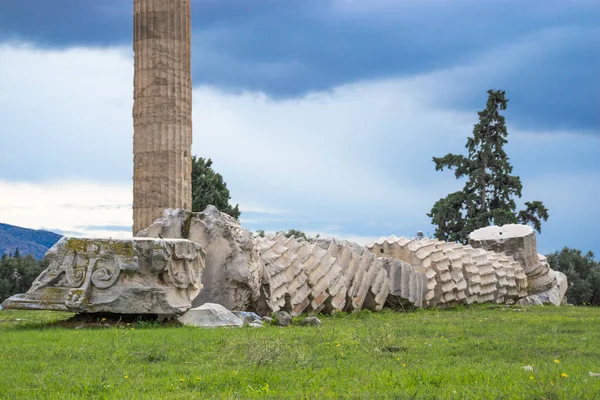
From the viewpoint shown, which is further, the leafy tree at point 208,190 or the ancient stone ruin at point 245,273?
the leafy tree at point 208,190

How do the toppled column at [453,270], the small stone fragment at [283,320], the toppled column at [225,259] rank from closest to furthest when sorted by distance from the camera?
the small stone fragment at [283,320] → the toppled column at [225,259] → the toppled column at [453,270]

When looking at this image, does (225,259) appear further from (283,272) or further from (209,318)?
(209,318)

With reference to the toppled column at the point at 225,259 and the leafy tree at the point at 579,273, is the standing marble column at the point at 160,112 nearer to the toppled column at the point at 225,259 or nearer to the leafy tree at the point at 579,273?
the toppled column at the point at 225,259

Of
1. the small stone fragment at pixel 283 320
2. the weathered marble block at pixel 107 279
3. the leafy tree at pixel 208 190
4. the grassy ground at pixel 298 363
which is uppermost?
the leafy tree at pixel 208 190

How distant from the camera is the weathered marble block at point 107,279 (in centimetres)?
923

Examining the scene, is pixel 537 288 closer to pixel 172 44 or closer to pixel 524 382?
pixel 172 44

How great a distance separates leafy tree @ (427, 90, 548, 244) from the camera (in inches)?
1288

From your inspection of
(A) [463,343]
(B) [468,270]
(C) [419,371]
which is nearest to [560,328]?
(A) [463,343]

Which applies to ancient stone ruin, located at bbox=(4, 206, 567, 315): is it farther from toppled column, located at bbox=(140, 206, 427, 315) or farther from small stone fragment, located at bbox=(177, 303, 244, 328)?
small stone fragment, located at bbox=(177, 303, 244, 328)

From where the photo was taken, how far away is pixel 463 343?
7.47 meters

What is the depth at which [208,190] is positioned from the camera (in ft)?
101

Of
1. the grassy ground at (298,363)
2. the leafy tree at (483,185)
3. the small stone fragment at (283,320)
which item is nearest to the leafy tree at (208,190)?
the leafy tree at (483,185)

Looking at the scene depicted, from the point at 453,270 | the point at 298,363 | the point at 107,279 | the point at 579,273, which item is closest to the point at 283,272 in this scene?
the point at 107,279

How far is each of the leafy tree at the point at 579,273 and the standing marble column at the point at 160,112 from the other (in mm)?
18015
